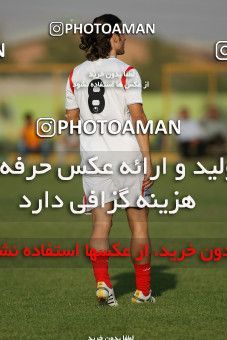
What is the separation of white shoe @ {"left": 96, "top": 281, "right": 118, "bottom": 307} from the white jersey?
95 centimetres

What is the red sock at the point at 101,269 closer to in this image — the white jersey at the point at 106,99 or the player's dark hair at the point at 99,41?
the white jersey at the point at 106,99

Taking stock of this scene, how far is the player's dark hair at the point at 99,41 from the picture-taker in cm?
830

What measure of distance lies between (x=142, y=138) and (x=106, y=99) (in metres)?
0.40

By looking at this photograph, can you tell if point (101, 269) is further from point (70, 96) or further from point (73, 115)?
point (70, 96)

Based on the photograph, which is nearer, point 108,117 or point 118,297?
point 108,117

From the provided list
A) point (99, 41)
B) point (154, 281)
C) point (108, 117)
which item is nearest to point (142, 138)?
point (108, 117)

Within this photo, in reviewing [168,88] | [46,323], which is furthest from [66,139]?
[46,323]

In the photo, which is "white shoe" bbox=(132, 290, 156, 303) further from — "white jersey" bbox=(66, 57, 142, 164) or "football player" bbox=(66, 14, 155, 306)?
"white jersey" bbox=(66, 57, 142, 164)

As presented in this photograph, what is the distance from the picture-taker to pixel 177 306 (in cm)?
872

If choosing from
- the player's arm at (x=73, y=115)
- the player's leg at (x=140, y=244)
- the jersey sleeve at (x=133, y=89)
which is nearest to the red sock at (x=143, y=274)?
the player's leg at (x=140, y=244)

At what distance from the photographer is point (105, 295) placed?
27.8 ft

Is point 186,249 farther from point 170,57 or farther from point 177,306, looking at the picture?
point 170,57

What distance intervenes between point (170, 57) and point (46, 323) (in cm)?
6979

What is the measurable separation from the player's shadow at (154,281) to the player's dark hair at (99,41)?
2.18 meters
